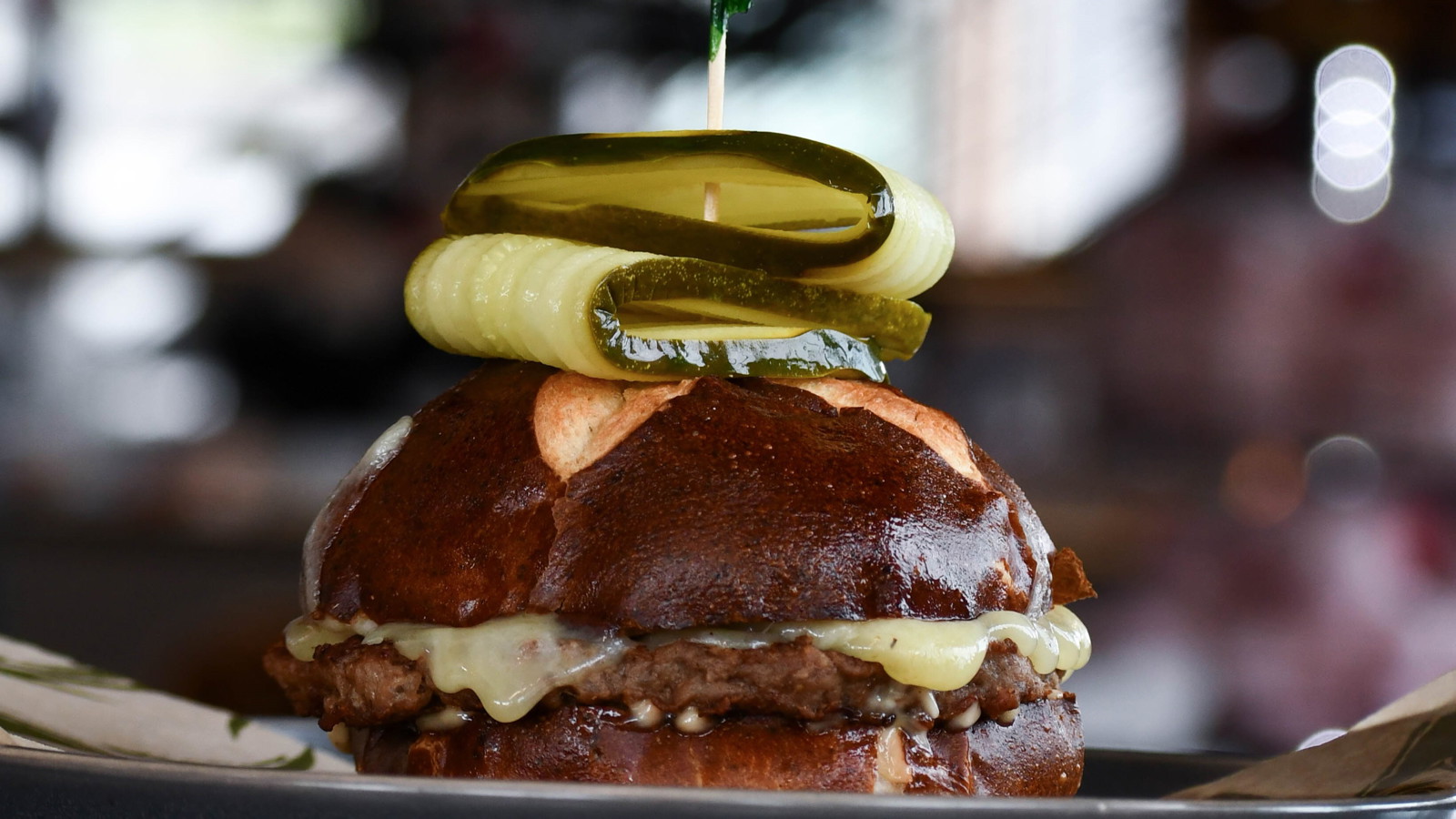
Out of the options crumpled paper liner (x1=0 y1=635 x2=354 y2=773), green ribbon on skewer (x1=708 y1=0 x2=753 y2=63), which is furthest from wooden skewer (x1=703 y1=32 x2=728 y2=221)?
crumpled paper liner (x1=0 y1=635 x2=354 y2=773)

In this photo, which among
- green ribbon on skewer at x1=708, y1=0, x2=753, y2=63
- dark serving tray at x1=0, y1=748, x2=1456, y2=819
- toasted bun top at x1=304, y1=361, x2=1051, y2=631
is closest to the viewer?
dark serving tray at x1=0, y1=748, x2=1456, y2=819

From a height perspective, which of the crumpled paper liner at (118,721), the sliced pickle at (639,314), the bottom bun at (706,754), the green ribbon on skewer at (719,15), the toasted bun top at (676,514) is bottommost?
the crumpled paper liner at (118,721)

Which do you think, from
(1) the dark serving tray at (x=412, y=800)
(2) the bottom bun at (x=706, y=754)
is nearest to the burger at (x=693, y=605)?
(2) the bottom bun at (x=706, y=754)

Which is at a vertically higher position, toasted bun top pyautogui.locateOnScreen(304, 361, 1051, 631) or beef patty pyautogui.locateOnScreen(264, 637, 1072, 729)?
toasted bun top pyautogui.locateOnScreen(304, 361, 1051, 631)

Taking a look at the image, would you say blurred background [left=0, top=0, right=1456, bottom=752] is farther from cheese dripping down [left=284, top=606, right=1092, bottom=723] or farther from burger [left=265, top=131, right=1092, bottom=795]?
cheese dripping down [left=284, top=606, right=1092, bottom=723]

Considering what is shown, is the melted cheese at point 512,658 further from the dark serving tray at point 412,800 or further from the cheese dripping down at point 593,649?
the dark serving tray at point 412,800

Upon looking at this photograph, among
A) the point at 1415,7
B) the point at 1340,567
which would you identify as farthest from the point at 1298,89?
the point at 1340,567

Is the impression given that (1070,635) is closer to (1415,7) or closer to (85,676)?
(85,676)
